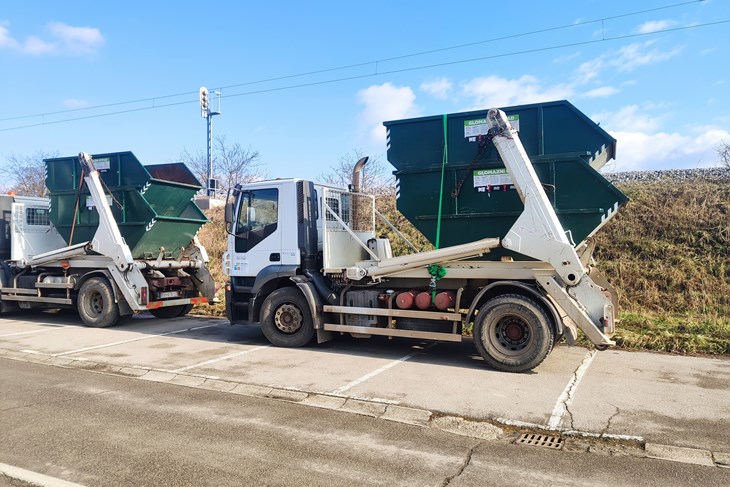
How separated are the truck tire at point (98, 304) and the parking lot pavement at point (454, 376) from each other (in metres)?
0.61

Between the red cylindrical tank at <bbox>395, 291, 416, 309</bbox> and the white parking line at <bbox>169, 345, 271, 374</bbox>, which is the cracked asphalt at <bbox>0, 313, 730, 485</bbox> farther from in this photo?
the red cylindrical tank at <bbox>395, 291, 416, 309</bbox>

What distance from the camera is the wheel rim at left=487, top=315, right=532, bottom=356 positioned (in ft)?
23.4

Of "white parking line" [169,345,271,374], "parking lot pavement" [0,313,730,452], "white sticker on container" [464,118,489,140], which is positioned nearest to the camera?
"parking lot pavement" [0,313,730,452]

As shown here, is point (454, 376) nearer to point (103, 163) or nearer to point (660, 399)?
point (660, 399)

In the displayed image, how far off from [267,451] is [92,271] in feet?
28.7

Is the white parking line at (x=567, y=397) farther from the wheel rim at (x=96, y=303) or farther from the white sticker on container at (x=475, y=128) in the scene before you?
the wheel rim at (x=96, y=303)

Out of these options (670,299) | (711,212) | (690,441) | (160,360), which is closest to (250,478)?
(690,441)

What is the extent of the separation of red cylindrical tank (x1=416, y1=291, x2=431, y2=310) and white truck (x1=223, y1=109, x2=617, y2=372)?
2 centimetres

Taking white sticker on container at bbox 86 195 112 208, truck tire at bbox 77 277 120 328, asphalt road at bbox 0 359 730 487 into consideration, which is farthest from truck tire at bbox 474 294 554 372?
white sticker on container at bbox 86 195 112 208

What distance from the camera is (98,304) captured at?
1141 centimetres

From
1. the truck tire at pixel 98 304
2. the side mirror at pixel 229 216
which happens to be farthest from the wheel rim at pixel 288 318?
the truck tire at pixel 98 304

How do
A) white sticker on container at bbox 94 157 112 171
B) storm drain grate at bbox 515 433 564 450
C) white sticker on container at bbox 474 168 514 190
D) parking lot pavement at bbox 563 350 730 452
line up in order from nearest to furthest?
storm drain grate at bbox 515 433 564 450, parking lot pavement at bbox 563 350 730 452, white sticker on container at bbox 474 168 514 190, white sticker on container at bbox 94 157 112 171

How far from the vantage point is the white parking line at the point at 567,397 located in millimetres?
5195

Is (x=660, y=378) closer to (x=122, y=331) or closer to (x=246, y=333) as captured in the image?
(x=246, y=333)
